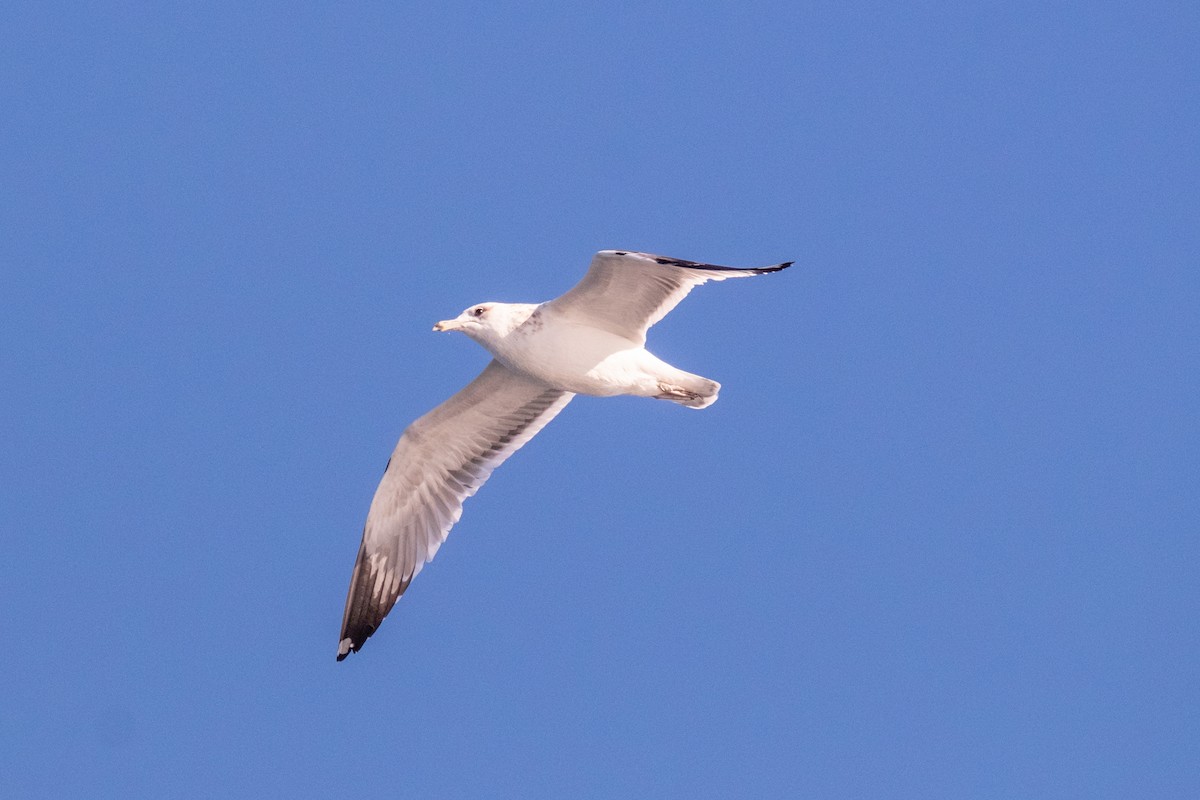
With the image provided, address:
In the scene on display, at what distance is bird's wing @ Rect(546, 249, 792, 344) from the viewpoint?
9.19 meters

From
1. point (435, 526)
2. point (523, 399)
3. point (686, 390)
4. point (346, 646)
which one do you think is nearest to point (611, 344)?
point (686, 390)

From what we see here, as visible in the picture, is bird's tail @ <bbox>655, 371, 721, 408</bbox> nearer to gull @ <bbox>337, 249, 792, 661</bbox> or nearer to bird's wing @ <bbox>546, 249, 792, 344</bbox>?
gull @ <bbox>337, 249, 792, 661</bbox>

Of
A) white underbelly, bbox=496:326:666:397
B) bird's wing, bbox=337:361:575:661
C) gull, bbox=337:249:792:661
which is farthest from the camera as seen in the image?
bird's wing, bbox=337:361:575:661

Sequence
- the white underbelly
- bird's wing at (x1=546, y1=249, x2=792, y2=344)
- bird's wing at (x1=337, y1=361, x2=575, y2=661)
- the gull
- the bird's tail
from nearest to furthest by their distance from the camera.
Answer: bird's wing at (x1=546, y1=249, x2=792, y2=344), the gull, the white underbelly, the bird's tail, bird's wing at (x1=337, y1=361, x2=575, y2=661)

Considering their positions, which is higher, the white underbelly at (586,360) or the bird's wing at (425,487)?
the white underbelly at (586,360)

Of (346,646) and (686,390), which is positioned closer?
(686,390)

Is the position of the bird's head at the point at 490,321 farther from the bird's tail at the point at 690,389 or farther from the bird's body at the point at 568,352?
the bird's tail at the point at 690,389

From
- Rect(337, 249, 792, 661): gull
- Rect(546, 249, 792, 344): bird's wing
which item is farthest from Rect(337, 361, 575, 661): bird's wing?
Rect(546, 249, 792, 344): bird's wing

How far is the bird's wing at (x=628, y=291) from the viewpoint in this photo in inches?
362

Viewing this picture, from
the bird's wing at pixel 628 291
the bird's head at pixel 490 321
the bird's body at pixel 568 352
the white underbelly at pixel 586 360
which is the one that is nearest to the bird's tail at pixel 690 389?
the bird's body at pixel 568 352

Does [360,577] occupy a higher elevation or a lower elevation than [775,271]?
lower

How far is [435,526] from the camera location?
11.0m

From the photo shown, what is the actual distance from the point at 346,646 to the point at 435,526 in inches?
43.1

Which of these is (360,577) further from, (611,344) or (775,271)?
(775,271)
